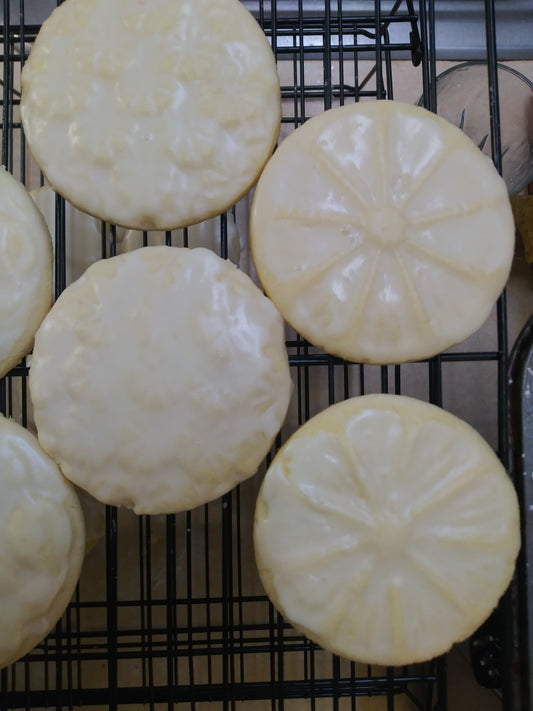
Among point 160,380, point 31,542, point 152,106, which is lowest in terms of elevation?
point 31,542

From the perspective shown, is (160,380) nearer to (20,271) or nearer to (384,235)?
(20,271)

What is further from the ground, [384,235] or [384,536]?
[384,235]

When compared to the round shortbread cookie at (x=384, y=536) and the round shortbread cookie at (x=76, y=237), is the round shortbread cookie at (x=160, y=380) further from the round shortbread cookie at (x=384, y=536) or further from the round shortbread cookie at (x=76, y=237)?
the round shortbread cookie at (x=76, y=237)

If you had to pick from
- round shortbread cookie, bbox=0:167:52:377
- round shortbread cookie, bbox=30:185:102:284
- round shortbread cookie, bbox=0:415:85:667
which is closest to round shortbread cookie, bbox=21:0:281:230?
round shortbread cookie, bbox=0:167:52:377

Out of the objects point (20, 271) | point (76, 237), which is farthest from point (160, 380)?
point (76, 237)

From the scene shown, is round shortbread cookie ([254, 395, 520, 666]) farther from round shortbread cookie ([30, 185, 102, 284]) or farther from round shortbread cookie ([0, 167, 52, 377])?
round shortbread cookie ([30, 185, 102, 284])

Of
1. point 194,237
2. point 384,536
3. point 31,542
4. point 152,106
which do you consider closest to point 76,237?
point 194,237

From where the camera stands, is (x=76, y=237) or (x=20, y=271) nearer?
(x=20, y=271)
